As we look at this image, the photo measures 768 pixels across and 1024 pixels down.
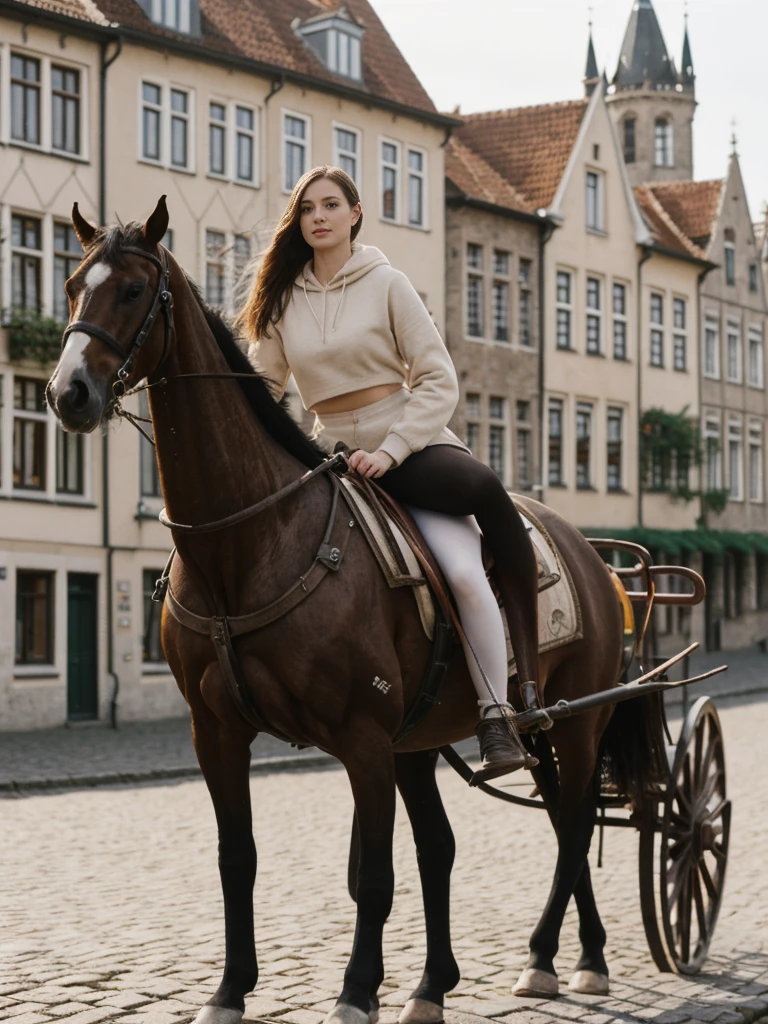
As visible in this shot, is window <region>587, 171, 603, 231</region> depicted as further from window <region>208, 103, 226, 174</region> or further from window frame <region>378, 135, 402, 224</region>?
window <region>208, 103, 226, 174</region>

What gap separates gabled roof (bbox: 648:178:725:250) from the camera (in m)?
51.0

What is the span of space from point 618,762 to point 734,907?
205 cm

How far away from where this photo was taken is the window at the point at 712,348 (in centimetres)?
5006

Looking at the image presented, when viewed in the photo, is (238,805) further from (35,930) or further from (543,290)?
(543,290)

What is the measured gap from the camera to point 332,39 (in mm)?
35969

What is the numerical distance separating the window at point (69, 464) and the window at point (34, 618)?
5.21 ft

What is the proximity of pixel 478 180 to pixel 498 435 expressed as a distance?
630cm

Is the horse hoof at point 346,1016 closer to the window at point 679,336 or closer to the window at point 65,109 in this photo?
the window at point 65,109

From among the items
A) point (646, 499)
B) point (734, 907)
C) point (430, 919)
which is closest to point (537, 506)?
point (430, 919)

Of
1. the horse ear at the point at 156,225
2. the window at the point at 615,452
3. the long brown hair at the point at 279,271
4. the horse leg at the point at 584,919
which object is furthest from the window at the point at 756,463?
the horse ear at the point at 156,225

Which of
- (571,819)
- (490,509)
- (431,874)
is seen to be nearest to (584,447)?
(571,819)

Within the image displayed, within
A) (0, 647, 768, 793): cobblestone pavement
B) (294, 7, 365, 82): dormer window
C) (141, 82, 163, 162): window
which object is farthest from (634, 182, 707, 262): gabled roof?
(0, 647, 768, 793): cobblestone pavement

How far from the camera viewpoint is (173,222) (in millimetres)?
31656

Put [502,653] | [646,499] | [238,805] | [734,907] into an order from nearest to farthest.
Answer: [238,805] < [502,653] < [734,907] < [646,499]
